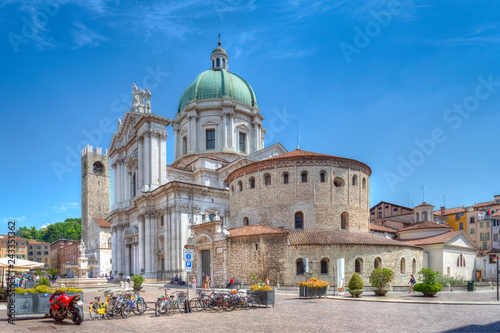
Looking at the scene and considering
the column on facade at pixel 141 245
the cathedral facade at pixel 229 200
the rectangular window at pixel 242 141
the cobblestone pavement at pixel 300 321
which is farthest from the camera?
the rectangular window at pixel 242 141

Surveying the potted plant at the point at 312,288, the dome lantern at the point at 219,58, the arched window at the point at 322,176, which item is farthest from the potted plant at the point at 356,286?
the dome lantern at the point at 219,58

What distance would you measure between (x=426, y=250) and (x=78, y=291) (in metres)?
40.9

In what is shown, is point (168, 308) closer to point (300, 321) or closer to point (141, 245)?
point (300, 321)

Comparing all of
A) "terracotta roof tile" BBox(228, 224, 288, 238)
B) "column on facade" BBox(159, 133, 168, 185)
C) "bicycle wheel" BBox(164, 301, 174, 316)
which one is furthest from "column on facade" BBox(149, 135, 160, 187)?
"bicycle wheel" BBox(164, 301, 174, 316)

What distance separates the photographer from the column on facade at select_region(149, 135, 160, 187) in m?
53.8

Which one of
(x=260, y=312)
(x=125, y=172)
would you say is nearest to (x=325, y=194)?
(x=260, y=312)

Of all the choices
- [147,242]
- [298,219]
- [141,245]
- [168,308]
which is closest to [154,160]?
[147,242]

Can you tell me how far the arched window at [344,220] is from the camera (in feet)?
128

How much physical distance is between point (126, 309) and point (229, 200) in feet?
104

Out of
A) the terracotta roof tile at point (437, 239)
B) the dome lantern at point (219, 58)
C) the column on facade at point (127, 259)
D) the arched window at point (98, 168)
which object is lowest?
the column on facade at point (127, 259)

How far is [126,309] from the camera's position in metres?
16.9

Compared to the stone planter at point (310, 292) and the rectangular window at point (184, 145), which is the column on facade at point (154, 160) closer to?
the rectangular window at point (184, 145)

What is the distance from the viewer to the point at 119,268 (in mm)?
59812

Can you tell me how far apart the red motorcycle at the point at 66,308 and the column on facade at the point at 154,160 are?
3838cm
